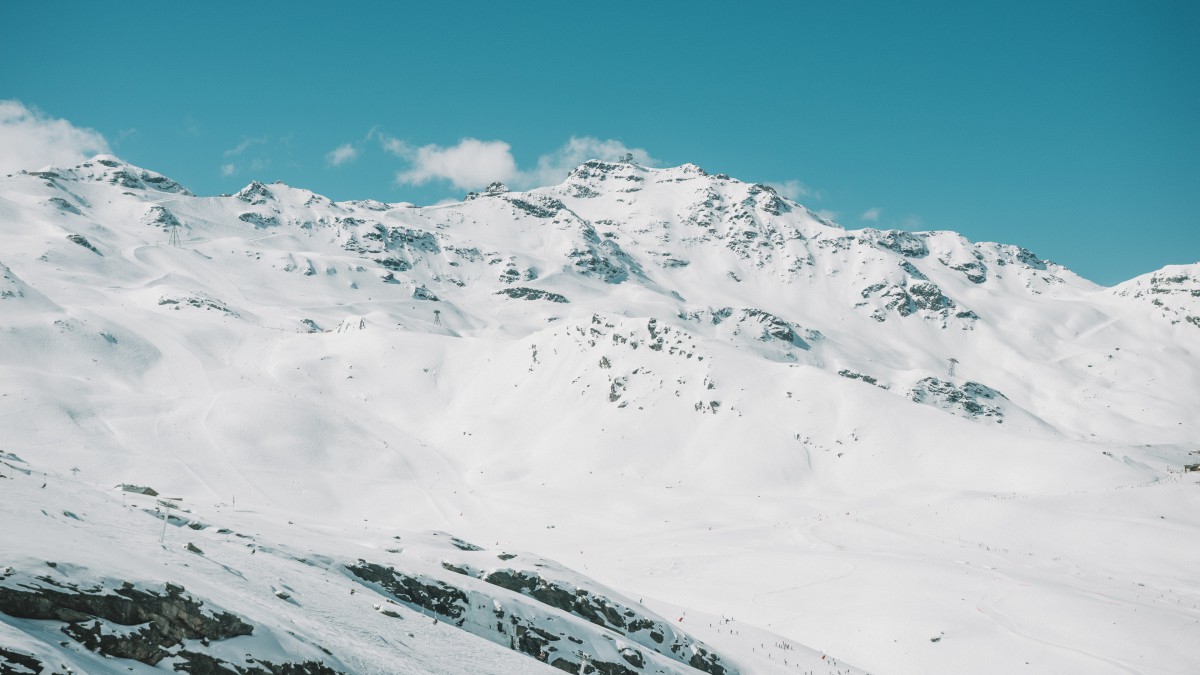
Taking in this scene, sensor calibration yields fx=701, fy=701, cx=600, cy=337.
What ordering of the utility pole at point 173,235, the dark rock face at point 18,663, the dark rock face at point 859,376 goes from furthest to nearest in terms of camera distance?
the utility pole at point 173,235 < the dark rock face at point 859,376 < the dark rock face at point 18,663

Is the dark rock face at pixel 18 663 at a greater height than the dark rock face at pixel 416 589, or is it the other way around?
the dark rock face at pixel 416 589

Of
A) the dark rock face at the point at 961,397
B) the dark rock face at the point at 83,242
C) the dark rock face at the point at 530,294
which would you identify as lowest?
the dark rock face at the point at 83,242

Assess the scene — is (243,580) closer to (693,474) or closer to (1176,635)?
(1176,635)

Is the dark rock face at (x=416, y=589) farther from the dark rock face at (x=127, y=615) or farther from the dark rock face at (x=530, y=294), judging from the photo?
the dark rock face at (x=530, y=294)

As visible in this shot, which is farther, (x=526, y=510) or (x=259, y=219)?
(x=259, y=219)

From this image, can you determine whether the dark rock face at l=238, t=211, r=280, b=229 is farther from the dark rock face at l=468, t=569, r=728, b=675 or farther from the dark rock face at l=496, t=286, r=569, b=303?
the dark rock face at l=468, t=569, r=728, b=675

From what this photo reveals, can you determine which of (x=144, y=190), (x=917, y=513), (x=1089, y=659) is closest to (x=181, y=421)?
(x=917, y=513)

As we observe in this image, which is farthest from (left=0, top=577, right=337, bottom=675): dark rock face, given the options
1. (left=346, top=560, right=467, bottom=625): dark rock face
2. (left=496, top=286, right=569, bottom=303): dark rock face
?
(left=496, top=286, right=569, bottom=303): dark rock face

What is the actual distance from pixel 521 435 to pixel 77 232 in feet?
430

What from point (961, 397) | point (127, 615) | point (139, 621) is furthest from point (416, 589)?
point (961, 397)

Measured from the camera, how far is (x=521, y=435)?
64.5 m

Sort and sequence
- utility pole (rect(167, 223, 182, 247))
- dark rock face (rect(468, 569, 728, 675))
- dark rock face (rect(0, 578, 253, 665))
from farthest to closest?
utility pole (rect(167, 223, 182, 247)) → dark rock face (rect(468, 569, 728, 675)) → dark rock face (rect(0, 578, 253, 665))

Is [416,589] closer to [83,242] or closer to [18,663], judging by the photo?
[18,663]

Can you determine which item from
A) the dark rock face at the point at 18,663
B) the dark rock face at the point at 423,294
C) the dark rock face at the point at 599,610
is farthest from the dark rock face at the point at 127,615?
the dark rock face at the point at 423,294
